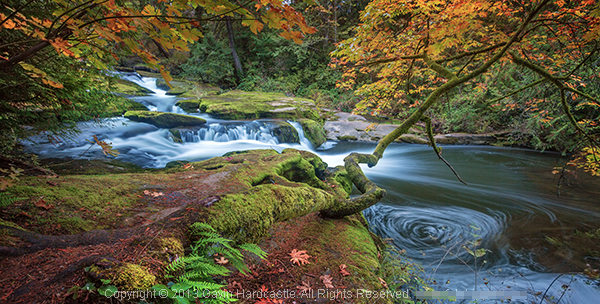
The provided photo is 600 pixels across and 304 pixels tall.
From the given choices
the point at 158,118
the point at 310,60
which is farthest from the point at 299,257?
the point at 310,60

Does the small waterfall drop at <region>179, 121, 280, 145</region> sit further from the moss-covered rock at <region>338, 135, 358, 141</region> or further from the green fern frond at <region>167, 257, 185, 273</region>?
the green fern frond at <region>167, 257, 185, 273</region>

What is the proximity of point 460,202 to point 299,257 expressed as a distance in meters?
6.33

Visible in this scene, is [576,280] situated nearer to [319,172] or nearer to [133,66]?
[319,172]

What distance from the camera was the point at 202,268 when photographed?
1.54m

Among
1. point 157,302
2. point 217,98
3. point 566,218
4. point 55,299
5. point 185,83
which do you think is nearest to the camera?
point 55,299

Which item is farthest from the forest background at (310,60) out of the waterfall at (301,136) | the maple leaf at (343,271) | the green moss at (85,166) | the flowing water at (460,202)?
the waterfall at (301,136)

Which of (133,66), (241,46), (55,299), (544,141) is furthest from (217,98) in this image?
(544,141)

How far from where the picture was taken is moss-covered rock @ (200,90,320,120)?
12766mm

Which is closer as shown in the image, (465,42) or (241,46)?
(465,42)

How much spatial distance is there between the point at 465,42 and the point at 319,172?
400cm

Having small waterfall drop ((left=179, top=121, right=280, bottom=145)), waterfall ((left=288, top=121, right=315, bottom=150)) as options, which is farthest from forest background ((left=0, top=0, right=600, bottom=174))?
waterfall ((left=288, top=121, right=315, bottom=150))

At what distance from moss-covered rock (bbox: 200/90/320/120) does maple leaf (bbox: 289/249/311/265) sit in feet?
36.4

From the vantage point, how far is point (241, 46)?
22266 millimetres

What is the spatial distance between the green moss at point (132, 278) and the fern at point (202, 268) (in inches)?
2.8
